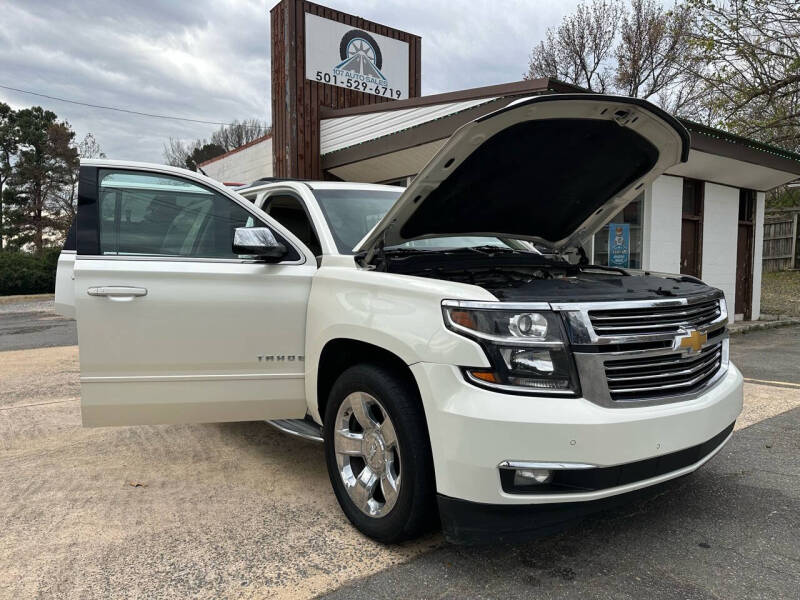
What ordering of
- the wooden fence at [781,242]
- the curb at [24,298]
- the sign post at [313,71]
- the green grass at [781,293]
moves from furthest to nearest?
the wooden fence at [781,242]
the curb at [24,298]
the green grass at [781,293]
the sign post at [313,71]

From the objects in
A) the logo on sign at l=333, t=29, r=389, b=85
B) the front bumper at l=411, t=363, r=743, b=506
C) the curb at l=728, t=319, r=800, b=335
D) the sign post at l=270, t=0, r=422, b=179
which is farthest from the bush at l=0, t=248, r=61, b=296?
the front bumper at l=411, t=363, r=743, b=506

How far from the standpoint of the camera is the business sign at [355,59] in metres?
12.6

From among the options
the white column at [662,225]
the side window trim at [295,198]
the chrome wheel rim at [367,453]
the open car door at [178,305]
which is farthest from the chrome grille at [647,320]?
the white column at [662,225]

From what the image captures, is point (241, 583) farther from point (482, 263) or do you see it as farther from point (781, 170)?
point (781, 170)

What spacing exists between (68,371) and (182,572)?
18.6ft

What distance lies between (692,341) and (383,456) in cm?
151

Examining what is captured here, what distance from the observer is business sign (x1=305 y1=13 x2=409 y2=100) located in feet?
41.3

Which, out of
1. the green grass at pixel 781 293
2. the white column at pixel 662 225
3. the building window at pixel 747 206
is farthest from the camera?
the green grass at pixel 781 293

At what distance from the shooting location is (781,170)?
11664 millimetres

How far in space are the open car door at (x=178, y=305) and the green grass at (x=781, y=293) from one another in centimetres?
1400

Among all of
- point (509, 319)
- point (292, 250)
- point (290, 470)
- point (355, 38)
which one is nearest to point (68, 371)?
point (290, 470)

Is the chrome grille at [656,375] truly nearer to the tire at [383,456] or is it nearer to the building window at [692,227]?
the tire at [383,456]

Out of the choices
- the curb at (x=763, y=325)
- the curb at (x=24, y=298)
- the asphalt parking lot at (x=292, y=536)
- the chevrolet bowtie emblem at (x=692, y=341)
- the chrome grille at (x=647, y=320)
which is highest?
the chrome grille at (x=647, y=320)

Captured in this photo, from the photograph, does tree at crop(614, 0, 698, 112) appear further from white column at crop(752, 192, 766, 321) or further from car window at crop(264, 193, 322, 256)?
car window at crop(264, 193, 322, 256)
